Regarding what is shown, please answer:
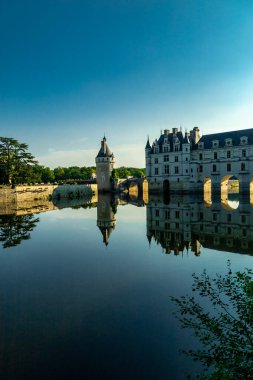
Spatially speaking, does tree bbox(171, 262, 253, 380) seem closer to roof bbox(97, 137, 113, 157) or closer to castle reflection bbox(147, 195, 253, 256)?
castle reflection bbox(147, 195, 253, 256)

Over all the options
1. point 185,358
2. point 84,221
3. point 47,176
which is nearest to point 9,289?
point 185,358

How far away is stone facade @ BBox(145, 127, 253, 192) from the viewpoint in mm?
42859

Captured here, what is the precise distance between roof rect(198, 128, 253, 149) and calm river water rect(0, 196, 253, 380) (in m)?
31.0

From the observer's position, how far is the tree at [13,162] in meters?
42.6

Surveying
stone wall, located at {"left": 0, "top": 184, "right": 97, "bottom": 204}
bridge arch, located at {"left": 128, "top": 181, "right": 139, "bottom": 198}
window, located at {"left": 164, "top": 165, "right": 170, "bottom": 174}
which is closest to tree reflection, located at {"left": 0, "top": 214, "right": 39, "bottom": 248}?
stone wall, located at {"left": 0, "top": 184, "right": 97, "bottom": 204}

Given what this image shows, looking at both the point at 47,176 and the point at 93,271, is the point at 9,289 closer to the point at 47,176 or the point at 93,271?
the point at 93,271

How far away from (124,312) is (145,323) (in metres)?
0.72

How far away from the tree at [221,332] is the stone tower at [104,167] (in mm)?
50796

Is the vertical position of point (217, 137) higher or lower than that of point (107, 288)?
A: higher

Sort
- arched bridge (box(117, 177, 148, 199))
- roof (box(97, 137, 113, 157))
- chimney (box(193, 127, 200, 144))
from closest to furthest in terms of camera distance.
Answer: chimney (box(193, 127, 200, 144)), roof (box(97, 137, 113, 157)), arched bridge (box(117, 177, 148, 199))

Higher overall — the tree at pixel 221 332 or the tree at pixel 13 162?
the tree at pixel 13 162

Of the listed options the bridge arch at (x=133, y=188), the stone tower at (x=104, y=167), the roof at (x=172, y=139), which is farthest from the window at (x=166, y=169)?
the stone tower at (x=104, y=167)

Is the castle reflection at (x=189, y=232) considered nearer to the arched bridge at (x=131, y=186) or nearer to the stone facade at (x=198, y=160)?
the stone facade at (x=198, y=160)

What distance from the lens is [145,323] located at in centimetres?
651
